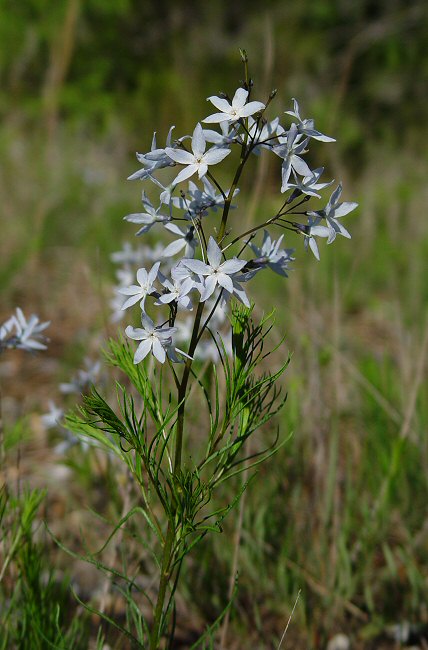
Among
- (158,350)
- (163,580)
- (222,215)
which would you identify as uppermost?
(222,215)

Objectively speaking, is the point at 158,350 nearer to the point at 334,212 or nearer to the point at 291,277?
the point at 334,212

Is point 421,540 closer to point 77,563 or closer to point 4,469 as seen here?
point 77,563

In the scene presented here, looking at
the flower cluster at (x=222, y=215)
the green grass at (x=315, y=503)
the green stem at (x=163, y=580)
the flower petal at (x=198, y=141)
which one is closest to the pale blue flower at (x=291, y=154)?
the flower cluster at (x=222, y=215)

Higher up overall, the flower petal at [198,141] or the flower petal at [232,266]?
Result: the flower petal at [198,141]

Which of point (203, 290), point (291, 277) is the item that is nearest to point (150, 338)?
A: point (203, 290)

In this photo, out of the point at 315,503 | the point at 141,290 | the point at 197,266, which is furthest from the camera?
the point at 315,503

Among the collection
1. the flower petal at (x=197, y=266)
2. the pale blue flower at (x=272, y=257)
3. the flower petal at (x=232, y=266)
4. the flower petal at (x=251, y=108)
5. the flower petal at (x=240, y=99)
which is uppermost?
the flower petal at (x=240, y=99)

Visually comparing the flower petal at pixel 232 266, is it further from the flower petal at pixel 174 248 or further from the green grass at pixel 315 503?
the green grass at pixel 315 503

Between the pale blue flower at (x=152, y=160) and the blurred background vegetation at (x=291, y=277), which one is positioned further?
the blurred background vegetation at (x=291, y=277)

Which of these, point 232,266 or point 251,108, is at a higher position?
point 251,108
